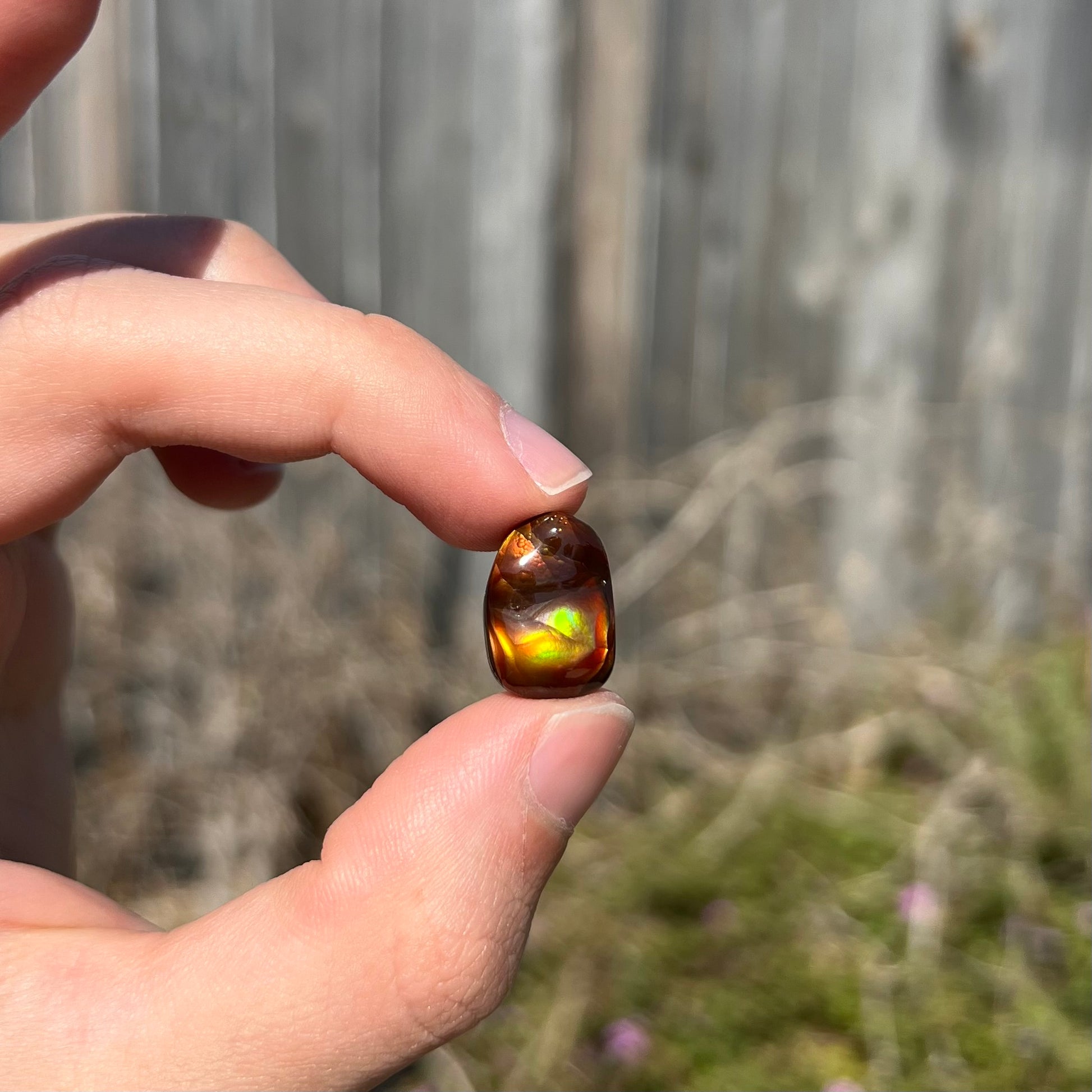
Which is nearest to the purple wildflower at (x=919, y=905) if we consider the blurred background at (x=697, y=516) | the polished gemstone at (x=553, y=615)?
the blurred background at (x=697, y=516)

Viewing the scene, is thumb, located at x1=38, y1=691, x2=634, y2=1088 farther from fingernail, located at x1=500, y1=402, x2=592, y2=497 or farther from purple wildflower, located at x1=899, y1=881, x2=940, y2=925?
purple wildflower, located at x1=899, y1=881, x2=940, y2=925

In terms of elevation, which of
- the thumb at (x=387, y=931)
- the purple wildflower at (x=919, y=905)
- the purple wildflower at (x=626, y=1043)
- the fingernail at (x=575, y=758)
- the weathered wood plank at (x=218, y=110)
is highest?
the weathered wood plank at (x=218, y=110)

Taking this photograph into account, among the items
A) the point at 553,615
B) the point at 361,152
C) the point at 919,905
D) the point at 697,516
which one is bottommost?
the point at 919,905

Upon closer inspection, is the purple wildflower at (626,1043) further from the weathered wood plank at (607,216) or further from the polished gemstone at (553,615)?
the weathered wood plank at (607,216)

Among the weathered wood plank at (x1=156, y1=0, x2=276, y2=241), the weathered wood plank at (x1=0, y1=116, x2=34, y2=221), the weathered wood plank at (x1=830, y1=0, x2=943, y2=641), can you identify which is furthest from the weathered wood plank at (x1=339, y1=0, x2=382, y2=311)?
the weathered wood plank at (x1=830, y1=0, x2=943, y2=641)

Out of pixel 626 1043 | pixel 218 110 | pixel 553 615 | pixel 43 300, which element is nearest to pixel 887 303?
pixel 218 110

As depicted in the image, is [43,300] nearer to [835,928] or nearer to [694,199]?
[835,928]

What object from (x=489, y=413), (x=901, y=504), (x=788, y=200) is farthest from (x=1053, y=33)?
(x=489, y=413)
